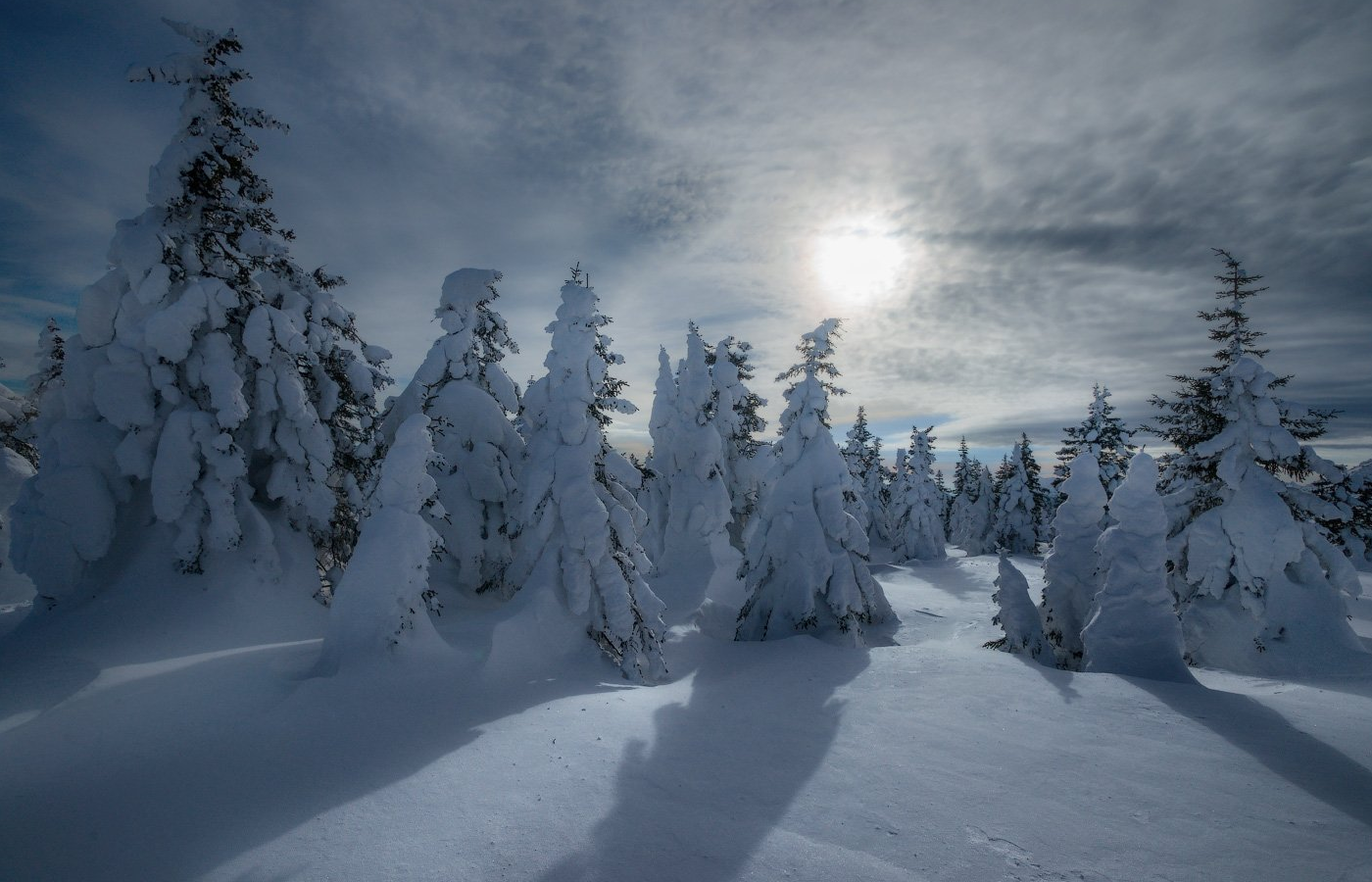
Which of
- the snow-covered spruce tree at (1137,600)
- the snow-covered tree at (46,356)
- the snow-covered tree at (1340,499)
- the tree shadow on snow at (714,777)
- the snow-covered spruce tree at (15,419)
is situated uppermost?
the snow-covered tree at (46,356)

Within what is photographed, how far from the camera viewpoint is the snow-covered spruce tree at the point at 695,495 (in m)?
24.8

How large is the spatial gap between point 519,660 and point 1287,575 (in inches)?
806

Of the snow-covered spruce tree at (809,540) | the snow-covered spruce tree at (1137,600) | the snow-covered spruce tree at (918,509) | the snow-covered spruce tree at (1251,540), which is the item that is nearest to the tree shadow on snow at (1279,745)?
the snow-covered spruce tree at (1137,600)

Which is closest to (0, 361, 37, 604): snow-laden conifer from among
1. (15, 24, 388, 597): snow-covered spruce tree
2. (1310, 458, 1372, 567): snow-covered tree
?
(15, 24, 388, 597): snow-covered spruce tree

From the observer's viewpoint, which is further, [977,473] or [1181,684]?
[977,473]

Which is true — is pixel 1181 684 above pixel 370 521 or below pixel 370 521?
below

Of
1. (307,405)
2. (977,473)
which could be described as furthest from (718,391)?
(977,473)

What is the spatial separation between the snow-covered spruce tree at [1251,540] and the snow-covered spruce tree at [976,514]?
2967 centimetres

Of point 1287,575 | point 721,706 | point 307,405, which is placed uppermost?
point 307,405

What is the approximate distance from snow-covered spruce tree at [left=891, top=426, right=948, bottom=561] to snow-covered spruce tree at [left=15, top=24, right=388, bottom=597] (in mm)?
38785

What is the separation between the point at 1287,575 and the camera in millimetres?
14477

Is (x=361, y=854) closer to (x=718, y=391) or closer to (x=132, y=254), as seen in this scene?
(x=132, y=254)

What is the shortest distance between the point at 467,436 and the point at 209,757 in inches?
449

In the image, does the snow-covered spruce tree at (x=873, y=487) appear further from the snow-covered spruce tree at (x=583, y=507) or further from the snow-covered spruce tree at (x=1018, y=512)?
the snow-covered spruce tree at (x=583, y=507)
